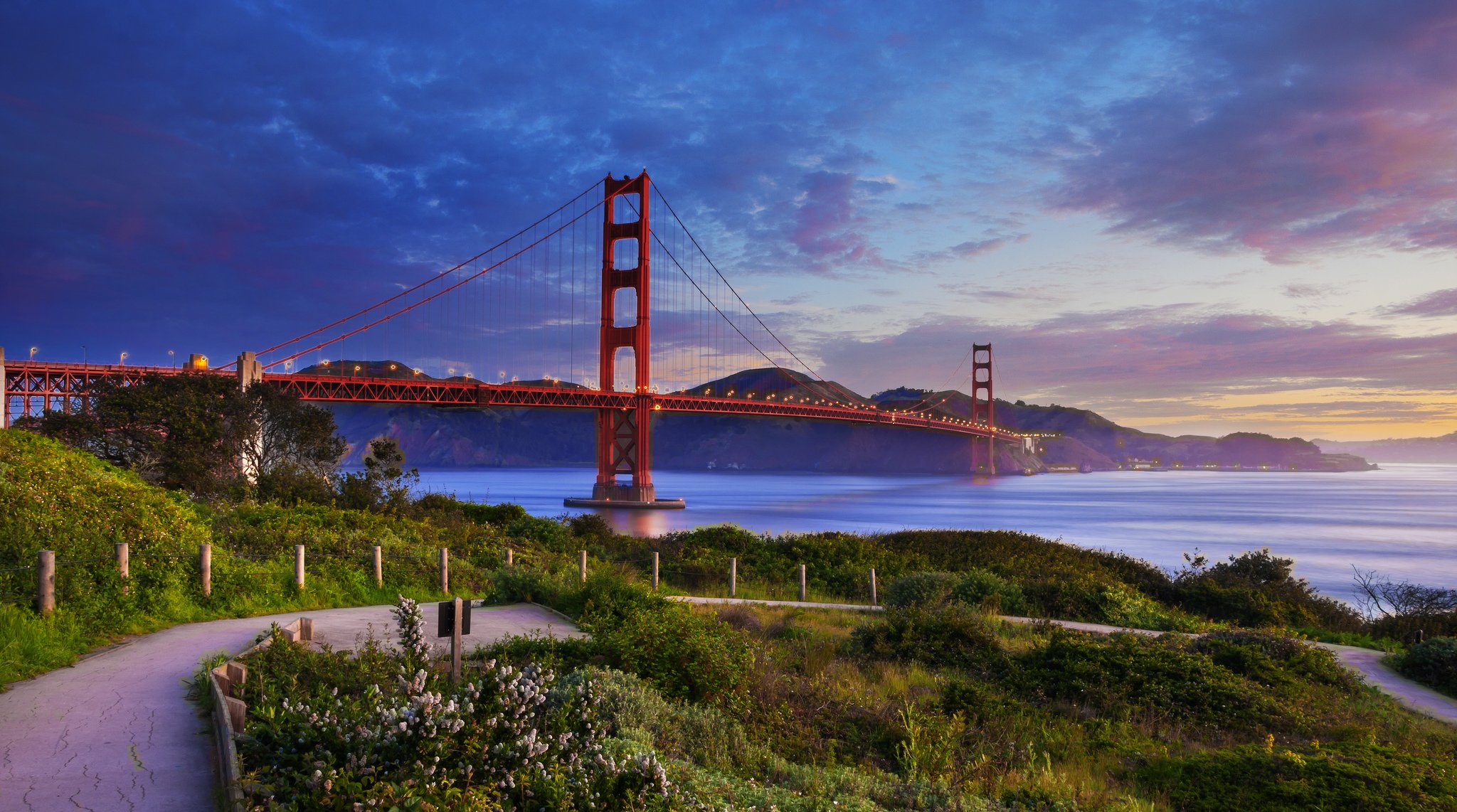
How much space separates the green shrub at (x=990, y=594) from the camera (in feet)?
59.3

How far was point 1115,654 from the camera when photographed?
1082 cm

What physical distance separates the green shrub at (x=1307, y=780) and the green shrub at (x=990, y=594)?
10.3m

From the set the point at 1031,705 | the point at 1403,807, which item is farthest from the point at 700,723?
the point at 1403,807

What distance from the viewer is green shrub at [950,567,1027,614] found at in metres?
18.1

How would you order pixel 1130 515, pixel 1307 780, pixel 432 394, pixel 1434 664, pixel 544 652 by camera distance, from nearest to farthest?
pixel 1307 780
pixel 544 652
pixel 1434 664
pixel 432 394
pixel 1130 515

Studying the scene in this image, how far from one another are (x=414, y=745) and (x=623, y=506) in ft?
204

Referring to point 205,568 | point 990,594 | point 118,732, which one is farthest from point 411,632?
point 990,594

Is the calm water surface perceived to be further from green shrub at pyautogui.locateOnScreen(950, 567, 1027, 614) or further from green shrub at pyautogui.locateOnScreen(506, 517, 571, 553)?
green shrub at pyautogui.locateOnScreen(950, 567, 1027, 614)

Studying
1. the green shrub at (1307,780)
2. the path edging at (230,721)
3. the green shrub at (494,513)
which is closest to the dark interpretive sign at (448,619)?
the path edging at (230,721)

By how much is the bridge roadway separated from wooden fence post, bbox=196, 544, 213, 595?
26162mm

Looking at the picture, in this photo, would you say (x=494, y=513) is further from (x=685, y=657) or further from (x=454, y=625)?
(x=454, y=625)

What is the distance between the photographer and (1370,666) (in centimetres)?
1371

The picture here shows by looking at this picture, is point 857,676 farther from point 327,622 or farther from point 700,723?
point 327,622

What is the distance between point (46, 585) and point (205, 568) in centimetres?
315
